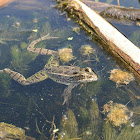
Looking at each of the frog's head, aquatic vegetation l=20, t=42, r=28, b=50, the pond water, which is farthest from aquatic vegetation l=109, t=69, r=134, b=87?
aquatic vegetation l=20, t=42, r=28, b=50

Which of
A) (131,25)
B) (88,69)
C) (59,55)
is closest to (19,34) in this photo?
(59,55)

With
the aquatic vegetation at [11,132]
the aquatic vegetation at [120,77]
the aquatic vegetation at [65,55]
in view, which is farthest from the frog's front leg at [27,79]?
the aquatic vegetation at [120,77]

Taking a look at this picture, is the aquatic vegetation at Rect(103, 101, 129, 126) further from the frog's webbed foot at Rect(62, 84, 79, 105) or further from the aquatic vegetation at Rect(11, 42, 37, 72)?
the aquatic vegetation at Rect(11, 42, 37, 72)

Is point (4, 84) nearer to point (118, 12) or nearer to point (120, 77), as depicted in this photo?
point (120, 77)

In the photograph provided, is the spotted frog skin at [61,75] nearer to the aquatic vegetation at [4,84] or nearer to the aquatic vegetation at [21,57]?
the aquatic vegetation at [4,84]

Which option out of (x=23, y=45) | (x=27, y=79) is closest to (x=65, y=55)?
(x=27, y=79)

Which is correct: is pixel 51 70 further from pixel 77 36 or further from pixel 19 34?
pixel 19 34
